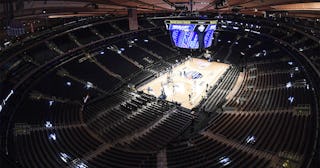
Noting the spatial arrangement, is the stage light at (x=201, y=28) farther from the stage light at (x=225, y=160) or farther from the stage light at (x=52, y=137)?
the stage light at (x=52, y=137)

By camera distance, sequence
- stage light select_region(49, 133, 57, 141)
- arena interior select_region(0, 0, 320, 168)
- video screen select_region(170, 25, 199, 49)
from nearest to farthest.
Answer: arena interior select_region(0, 0, 320, 168), stage light select_region(49, 133, 57, 141), video screen select_region(170, 25, 199, 49)

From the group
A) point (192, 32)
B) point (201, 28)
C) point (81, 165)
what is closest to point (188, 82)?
point (192, 32)

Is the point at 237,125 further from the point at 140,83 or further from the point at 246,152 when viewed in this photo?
the point at 140,83

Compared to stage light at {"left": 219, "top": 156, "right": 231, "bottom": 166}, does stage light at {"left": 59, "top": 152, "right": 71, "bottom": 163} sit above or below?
above

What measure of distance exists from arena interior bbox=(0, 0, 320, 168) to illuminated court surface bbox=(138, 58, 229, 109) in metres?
0.13

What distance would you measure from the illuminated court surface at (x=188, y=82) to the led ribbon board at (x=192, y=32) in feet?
17.7

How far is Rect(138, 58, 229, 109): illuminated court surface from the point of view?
28188 millimetres

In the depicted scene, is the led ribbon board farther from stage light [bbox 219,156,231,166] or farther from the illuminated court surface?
stage light [bbox 219,156,231,166]

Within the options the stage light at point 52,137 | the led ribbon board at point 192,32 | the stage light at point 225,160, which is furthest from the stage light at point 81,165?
the led ribbon board at point 192,32

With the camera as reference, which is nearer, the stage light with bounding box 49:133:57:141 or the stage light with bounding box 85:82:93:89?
Result: the stage light with bounding box 49:133:57:141

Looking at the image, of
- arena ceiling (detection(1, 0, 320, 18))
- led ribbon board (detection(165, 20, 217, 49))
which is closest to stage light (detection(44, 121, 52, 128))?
arena ceiling (detection(1, 0, 320, 18))

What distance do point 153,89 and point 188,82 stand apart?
14.9 feet

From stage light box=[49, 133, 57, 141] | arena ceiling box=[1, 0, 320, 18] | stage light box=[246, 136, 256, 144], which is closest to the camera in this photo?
stage light box=[246, 136, 256, 144]

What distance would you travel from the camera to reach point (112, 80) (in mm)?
30359
